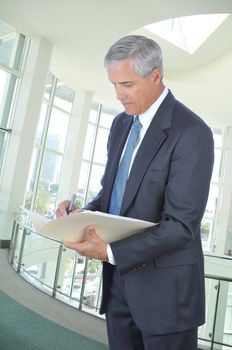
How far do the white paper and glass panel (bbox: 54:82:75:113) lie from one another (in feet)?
36.3

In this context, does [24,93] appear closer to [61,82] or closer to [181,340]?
[61,82]

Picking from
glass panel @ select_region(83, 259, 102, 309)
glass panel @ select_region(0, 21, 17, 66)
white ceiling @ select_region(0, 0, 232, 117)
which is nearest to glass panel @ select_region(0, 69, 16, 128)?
glass panel @ select_region(0, 21, 17, 66)

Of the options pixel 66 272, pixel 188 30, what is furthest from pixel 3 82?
pixel 188 30

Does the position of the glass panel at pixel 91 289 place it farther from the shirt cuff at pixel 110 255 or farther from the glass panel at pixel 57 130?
the glass panel at pixel 57 130

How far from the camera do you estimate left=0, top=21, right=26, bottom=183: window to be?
27.6 ft

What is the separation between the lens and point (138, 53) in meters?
1.28

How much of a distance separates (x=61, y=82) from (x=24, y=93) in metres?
3.76

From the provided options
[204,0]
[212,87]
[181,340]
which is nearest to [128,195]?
[181,340]

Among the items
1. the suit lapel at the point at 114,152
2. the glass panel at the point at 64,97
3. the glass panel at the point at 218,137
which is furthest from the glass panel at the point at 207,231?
the suit lapel at the point at 114,152

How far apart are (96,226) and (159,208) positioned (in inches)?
9.4

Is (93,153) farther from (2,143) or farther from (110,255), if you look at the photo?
(110,255)

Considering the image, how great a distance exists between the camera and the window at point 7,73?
8.41m

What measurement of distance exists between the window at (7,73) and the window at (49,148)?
89.2 inches

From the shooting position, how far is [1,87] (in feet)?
27.7
